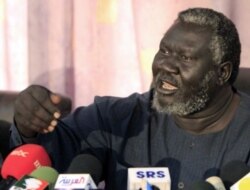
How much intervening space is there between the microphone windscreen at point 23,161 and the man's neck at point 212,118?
16.8 inches

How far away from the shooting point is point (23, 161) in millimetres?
1119

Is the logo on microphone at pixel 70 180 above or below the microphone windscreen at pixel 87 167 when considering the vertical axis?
above

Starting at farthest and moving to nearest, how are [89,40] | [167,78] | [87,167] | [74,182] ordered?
1. [89,40]
2. [167,78]
3. [87,167]
4. [74,182]

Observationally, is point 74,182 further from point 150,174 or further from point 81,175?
point 150,174

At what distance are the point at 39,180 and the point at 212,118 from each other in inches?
24.7

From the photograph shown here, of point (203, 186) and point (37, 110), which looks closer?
point (203, 186)

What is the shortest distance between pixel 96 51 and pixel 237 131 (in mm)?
797

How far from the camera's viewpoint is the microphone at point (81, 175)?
34.9 inches

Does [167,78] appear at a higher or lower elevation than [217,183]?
higher

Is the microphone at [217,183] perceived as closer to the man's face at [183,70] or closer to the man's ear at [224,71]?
the man's face at [183,70]

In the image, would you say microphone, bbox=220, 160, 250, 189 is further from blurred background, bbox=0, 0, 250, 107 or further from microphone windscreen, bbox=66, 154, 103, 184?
blurred background, bbox=0, 0, 250, 107

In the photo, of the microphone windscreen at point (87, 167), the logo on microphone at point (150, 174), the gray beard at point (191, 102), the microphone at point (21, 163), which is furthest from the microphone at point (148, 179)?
the gray beard at point (191, 102)

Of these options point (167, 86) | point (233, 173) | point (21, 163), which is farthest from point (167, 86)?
point (21, 163)

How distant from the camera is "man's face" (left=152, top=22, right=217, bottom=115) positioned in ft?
4.47
